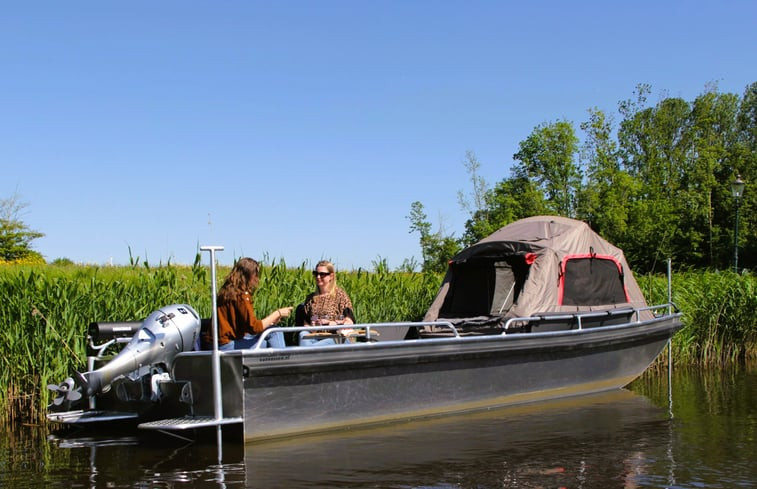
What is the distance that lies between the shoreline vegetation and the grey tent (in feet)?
4.63

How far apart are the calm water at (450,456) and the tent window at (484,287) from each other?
2.52 m

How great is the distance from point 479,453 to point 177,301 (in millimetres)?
5472

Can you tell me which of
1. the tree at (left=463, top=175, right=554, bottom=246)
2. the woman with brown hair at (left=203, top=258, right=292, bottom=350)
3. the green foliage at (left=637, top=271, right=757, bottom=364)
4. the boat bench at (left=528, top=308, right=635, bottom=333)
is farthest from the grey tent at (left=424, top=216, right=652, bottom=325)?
the tree at (left=463, top=175, right=554, bottom=246)

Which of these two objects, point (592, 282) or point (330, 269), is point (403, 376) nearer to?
point (330, 269)

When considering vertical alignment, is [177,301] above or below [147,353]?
above

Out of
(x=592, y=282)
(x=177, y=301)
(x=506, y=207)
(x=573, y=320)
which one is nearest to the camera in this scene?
(x=573, y=320)

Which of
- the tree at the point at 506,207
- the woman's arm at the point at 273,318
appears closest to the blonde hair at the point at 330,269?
the woman's arm at the point at 273,318

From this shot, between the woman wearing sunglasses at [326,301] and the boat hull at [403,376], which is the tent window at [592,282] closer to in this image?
the boat hull at [403,376]

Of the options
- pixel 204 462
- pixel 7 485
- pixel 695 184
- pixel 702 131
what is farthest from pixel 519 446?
pixel 702 131

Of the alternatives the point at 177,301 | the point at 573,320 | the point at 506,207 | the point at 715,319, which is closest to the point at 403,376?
the point at 573,320

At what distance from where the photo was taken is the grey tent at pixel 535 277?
1073cm

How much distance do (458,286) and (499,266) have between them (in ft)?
2.21

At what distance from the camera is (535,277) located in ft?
35.2

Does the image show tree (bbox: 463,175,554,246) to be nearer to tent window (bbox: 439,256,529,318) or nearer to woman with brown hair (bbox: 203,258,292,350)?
tent window (bbox: 439,256,529,318)
